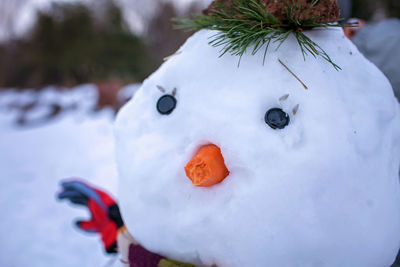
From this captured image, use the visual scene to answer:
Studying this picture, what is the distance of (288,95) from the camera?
562 millimetres

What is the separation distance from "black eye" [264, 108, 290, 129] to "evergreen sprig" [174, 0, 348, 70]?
0.13 meters

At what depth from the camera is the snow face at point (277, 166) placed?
530 mm

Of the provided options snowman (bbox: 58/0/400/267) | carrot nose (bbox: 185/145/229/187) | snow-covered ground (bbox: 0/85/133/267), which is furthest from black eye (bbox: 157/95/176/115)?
snow-covered ground (bbox: 0/85/133/267)

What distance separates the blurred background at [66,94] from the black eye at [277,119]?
0.47m

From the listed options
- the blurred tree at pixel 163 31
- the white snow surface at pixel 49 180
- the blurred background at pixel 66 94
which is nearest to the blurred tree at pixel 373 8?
the blurred background at pixel 66 94

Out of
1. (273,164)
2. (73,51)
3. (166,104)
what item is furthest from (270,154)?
(73,51)

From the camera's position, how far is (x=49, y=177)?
277cm

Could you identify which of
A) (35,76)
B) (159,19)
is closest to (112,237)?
(35,76)

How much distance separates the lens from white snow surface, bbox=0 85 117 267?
1.81 metres

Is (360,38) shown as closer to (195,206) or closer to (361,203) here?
(361,203)

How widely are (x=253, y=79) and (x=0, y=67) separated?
10.6 m

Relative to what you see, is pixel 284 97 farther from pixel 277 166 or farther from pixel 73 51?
pixel 73 51

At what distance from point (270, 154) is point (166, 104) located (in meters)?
0.27

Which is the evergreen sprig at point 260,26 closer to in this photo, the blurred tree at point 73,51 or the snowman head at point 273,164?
the snowman head at point 273,164
